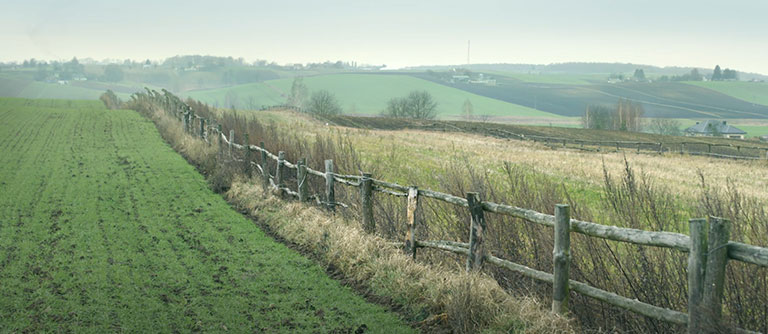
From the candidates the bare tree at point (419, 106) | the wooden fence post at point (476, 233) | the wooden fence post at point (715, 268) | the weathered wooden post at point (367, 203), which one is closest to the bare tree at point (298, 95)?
the bare tree at point (419, 106)

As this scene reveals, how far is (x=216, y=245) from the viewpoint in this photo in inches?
450

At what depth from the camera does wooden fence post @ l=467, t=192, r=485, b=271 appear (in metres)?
7.62

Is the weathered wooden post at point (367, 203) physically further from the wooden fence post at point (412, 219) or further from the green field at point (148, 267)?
the wooden fence post at point (412, 219)

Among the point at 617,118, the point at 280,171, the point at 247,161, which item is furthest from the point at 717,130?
the point at 280,171

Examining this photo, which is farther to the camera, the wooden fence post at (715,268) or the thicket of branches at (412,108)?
the thicket of branches at (412,108)

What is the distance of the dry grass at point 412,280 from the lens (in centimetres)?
660

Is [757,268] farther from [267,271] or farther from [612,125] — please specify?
[612,125]

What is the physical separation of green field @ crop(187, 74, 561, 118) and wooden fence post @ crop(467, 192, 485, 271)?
119 metres

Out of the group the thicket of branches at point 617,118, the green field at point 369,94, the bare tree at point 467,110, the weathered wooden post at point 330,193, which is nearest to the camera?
the weathered wooden post at point 330,193

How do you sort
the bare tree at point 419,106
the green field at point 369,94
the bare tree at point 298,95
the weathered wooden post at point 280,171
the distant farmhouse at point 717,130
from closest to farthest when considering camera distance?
the weathered wooden post at point 280,171 → the bare tree at point 419,106 → the distant farmhouse at point 717,130 → the bare tree at point 298,95 → the green field at point 369,94

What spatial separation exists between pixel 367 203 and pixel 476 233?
10.7ft

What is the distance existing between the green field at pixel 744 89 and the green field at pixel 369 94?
2402 inches

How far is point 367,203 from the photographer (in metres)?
10.7

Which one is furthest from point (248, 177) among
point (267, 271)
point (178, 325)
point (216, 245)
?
point (178, 325)
